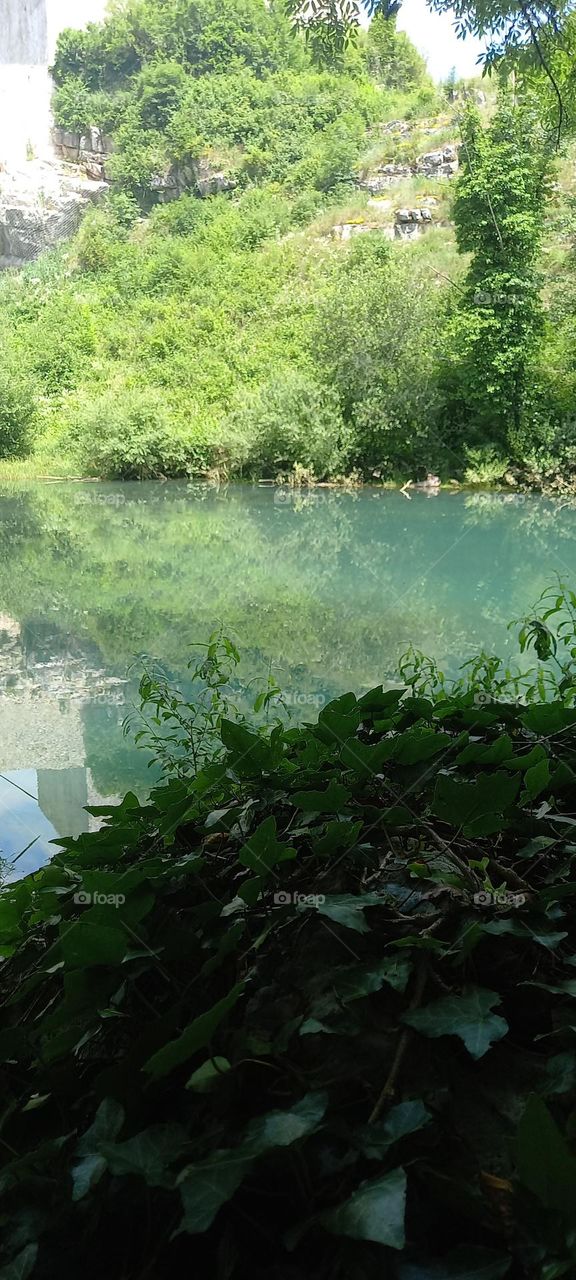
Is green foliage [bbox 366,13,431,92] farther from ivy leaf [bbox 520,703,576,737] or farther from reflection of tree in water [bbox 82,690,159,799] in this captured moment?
ivy leaf [bbox 520,703,576,737]

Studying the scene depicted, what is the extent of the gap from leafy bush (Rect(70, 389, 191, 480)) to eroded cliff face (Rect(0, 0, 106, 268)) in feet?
22.6

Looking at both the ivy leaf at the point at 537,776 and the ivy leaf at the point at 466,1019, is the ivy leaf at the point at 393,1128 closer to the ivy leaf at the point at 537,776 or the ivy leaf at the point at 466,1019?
the ivy leaf at the point at 466,1019

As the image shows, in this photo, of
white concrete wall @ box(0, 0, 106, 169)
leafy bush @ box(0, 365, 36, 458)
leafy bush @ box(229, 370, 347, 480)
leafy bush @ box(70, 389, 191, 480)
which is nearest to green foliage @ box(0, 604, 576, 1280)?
white concrete wall @ box(0, 0, 106, 169)

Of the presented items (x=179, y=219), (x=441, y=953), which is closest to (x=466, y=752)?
(x=441, y=953)

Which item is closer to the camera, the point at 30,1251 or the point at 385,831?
the point at 30,1251

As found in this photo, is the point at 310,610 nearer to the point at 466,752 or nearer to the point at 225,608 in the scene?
the point at 225,608

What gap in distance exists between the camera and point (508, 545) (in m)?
9.92

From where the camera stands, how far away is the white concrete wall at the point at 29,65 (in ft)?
43.7

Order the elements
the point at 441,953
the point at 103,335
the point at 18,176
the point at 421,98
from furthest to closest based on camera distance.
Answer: the point at 18,176 → the point at 103,335 → the point at 421,98 → the point at 441,953

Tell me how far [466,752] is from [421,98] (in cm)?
2119

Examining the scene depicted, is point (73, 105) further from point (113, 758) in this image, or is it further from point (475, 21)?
point (113, 758)

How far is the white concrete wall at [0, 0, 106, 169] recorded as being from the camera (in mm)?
13320

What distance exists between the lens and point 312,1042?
2.45 ft

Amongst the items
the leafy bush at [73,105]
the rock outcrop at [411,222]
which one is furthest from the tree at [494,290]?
the leafy bush at [73,105]
